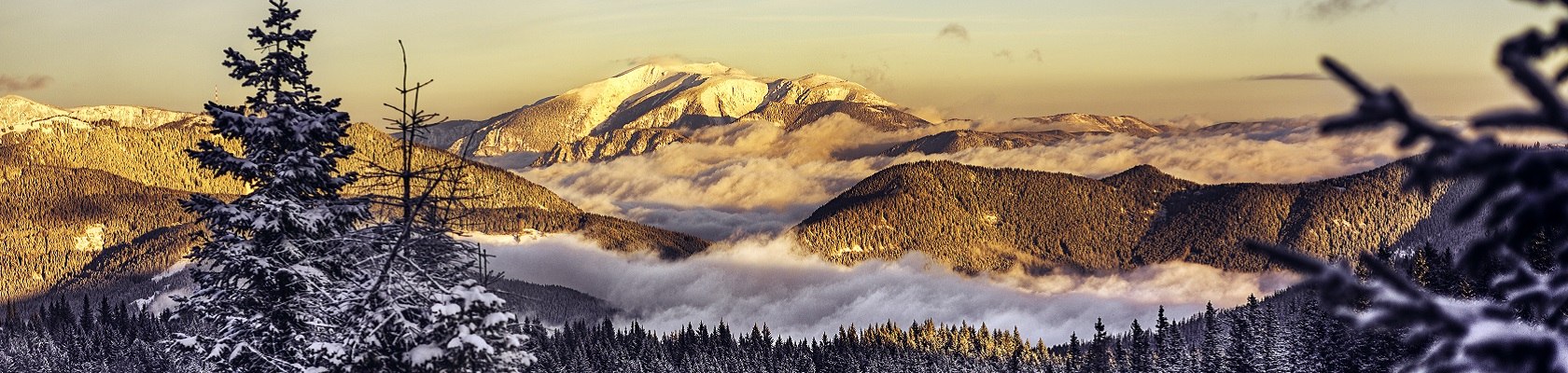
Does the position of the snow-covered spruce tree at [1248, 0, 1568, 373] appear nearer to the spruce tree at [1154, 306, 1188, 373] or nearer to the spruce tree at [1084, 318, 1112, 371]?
the spruce tree at [1154, 306, 1188, 373]

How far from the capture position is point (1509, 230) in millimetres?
6297

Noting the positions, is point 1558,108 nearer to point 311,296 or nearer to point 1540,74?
point 1540,74

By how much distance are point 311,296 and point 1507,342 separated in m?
24.4

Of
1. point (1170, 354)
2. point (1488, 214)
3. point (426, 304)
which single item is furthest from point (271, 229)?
point (1170, 354)

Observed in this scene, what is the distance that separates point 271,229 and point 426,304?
452cm

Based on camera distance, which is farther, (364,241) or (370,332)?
(364,241)

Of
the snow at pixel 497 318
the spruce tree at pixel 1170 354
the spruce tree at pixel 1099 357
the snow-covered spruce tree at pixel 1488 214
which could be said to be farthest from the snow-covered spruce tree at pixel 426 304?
the spruce tree at pixel 1099 357

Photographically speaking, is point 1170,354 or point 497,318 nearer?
point 497,318

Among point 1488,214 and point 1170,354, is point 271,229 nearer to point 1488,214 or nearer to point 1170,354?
point 1488,214

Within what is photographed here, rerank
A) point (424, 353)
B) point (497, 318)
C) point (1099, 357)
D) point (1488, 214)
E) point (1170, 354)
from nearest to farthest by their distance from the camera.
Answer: point (1488, 214) → point (497, 318) → point (424, 353) → point (1170, 354) → point (1099, 357)

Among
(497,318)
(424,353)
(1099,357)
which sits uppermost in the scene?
(1099,357)

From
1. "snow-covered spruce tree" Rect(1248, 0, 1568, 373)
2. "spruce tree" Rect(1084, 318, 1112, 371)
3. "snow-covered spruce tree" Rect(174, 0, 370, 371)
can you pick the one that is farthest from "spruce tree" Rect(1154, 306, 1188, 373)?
"snow-covered spruce tree" Rect(1248, 0, 1568, 373)

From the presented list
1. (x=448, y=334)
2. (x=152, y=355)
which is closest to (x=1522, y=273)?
(x=448, y=334)

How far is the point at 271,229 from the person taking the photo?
90.4ft
